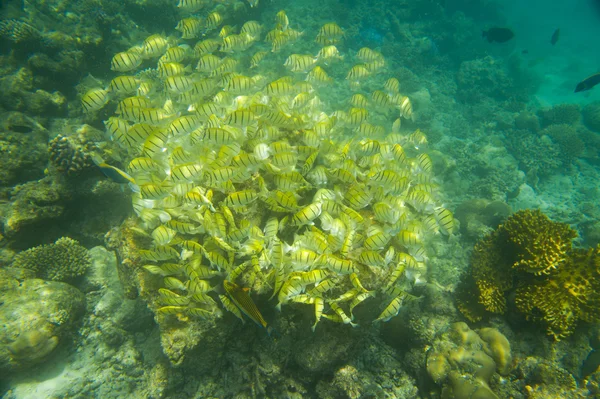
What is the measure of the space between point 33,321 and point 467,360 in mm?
6600

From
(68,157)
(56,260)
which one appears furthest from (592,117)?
(56,260)

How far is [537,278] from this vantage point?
153 inches

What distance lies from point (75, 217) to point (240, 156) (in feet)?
16.7

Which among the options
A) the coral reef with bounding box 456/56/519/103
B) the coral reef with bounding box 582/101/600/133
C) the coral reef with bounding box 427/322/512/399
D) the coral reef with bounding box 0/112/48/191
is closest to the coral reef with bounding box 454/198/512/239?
the coral reef with bounding box 427/322/512/399

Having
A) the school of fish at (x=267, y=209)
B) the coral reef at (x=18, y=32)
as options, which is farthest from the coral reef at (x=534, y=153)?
the coral reef at (x=18, y=32)

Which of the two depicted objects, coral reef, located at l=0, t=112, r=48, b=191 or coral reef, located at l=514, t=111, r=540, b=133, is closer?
coral reef, located at l=0, t=112, r=48, b=191

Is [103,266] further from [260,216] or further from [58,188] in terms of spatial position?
[260,216]

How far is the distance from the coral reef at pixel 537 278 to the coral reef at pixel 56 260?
712 cm

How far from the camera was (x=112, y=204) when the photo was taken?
5945 mm

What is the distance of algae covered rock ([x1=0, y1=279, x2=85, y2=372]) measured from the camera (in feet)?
14.3

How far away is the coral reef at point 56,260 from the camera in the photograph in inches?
209

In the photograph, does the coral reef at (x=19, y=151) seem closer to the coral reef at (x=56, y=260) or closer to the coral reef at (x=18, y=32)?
the coral reef at (x=56, y=260)

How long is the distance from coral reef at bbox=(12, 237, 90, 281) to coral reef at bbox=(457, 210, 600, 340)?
7123mm

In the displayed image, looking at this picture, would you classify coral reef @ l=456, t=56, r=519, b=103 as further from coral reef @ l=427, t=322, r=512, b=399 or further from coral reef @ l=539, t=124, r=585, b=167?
coral reef @ l=427, t=322, r=512, b=399
